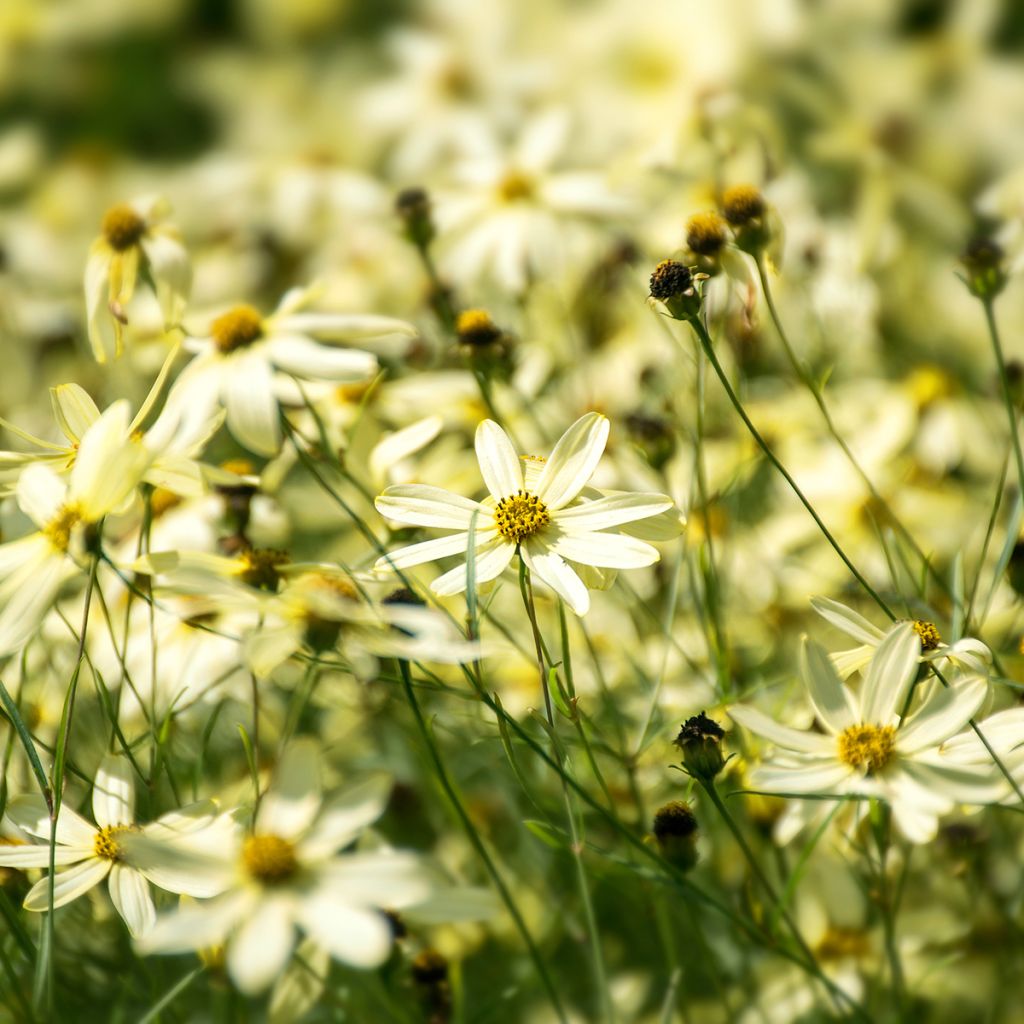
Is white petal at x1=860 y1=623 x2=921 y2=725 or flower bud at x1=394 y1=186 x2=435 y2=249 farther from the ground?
flower bud at x1=394 y1=186 x2=435 y2=249

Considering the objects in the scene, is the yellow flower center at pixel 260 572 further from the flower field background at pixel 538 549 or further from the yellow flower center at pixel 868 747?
the yellow flower center at pixel 868 747

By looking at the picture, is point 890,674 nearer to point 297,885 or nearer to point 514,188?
point 297,885

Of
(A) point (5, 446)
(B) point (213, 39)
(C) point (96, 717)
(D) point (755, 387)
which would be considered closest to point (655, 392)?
(D) point (755, 387)

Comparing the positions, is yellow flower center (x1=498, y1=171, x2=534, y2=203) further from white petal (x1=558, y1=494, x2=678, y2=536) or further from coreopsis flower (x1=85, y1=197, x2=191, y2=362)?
white petal (x1=558, y1=494, x2=678, y2=536)

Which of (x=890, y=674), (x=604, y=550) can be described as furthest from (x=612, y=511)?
(x=890, y=674)

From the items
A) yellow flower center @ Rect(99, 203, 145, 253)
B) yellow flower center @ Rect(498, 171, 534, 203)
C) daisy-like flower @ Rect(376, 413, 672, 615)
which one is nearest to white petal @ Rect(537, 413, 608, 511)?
daisy-like flower @ Rect(376, 413, 672, 615)

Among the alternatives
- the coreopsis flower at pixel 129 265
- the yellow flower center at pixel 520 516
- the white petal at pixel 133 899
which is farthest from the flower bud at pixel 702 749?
the coreopsis flower at pixel 129 265
